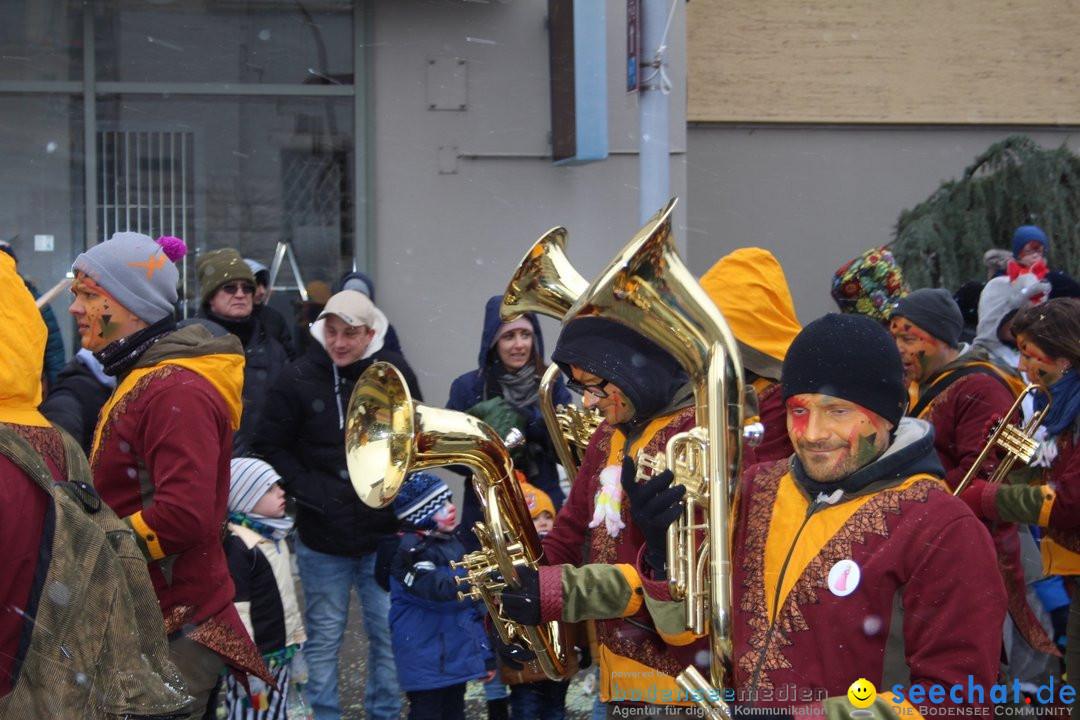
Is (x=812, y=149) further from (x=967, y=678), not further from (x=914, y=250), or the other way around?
(x=967, y=678)

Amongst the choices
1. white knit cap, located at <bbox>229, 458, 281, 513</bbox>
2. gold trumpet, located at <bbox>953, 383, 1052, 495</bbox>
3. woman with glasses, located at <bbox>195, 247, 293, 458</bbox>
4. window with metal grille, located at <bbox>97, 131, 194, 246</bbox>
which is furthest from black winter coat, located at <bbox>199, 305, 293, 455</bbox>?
gold trumpet, located at <bbox>953, 383, 1052, 495</bbox>

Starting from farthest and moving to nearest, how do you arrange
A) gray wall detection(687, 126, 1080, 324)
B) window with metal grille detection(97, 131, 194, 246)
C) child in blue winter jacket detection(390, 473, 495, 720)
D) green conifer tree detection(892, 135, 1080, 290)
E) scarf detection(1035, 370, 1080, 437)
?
gray wall detection(687, 126, 1080, 324), green conifer tree detection(892, 135, 1080, 290), window with metal grille detection(97, 131, 194, 246), child in blue winter jacket detection(390, 473, 495, 720), scarf detection(1035, 370, 1080, 437)

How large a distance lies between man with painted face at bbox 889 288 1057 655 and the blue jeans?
2.35m

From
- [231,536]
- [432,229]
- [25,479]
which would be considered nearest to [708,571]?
[25,479]

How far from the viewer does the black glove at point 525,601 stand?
2887mm

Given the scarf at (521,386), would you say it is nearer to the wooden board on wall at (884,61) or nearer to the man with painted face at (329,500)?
the man with painted face at (329,500)

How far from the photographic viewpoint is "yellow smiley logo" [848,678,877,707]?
2.11 meters

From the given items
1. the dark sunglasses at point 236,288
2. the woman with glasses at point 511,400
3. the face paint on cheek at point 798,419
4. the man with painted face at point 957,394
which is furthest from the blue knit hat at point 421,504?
the face paint on cheek at point 798,419

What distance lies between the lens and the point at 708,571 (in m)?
2.50

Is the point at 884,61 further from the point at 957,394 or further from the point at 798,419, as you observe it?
the point at 798,419

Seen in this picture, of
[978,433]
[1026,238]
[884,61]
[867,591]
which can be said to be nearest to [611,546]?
[867,591]

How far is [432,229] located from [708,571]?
5.49m

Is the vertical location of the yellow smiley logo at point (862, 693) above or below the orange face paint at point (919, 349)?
below

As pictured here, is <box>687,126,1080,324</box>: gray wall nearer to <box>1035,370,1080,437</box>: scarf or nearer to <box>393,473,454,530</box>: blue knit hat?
<box>1035,370,1080,437</box>: scarf
